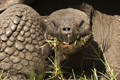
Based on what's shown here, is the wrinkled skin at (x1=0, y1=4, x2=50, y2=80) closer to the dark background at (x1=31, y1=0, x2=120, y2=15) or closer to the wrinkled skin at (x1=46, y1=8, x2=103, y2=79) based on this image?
the wrinkled skin at (x1=46, y1=8, x2=103, y2=79)

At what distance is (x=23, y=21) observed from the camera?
2.67 meters

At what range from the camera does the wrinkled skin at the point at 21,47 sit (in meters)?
2.55

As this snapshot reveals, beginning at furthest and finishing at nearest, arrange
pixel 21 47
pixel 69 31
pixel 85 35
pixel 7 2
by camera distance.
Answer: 1. pixel 7 2
2. pixel 21 47
3. pixel 85 35
4. pixel 69 31

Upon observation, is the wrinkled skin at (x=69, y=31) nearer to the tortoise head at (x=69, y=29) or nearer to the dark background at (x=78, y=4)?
the tortoise head at (x=69, y=29)

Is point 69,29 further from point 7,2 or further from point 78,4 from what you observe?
point 7,2

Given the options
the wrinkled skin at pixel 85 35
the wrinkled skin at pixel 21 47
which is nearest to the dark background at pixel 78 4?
the wrinkled skin at pixel 85 35

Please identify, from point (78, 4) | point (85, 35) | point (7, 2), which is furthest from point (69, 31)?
point (7, 2)

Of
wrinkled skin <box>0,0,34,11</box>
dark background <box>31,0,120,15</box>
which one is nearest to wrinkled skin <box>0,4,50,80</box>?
wrinkled skin <box>0,0,34,11</box>

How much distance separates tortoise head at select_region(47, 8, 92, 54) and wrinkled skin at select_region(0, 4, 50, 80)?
0.28m

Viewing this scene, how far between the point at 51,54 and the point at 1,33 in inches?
21.6

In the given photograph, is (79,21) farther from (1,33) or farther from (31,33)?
(1,33)

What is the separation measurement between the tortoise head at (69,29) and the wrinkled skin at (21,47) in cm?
28

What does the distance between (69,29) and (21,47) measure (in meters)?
0.63

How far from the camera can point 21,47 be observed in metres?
2.58
